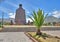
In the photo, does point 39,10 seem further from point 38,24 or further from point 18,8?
point 18,8

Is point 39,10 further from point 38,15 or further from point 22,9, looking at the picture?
point 22,9

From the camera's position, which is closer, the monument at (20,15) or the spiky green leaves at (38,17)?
the spiky green leaves at (38,17)

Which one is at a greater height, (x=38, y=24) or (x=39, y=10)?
(x=39, y=10)

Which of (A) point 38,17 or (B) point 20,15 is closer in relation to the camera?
(A) point 38,17

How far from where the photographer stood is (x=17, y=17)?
72.1 m

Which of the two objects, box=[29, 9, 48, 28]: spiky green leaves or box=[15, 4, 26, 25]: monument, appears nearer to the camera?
box=[29, 9, 48, 28]: spiky green leaves

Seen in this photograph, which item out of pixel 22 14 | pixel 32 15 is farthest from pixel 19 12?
pixel 32 15

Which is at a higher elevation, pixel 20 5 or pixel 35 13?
pixel 20 5

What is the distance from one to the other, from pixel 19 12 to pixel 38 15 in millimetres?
48513

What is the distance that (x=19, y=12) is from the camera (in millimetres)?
71500

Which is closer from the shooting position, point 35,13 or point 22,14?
point 35,13

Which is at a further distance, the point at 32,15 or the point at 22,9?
the point at 22,9

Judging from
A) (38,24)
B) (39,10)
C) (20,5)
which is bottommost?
(38,24)

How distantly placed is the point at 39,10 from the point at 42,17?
949mm
